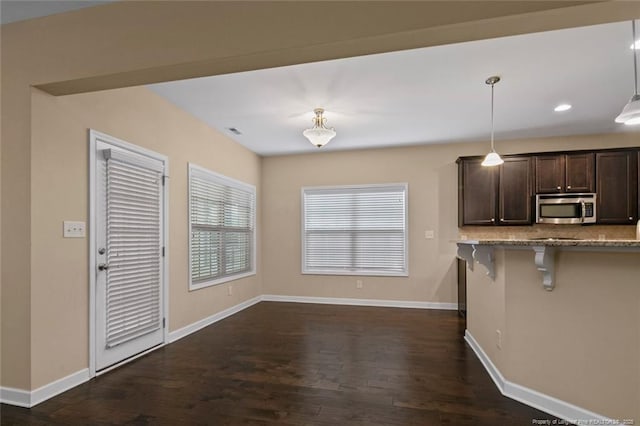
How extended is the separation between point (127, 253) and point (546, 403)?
3626 millimetres

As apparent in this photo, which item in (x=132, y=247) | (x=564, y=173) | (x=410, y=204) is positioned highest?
(x=564, y=173)

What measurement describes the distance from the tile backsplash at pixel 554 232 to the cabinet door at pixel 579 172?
63 cm

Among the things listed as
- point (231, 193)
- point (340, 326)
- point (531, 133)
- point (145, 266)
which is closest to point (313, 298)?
point (340, 326)

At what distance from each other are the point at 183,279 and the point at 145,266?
2.23ft

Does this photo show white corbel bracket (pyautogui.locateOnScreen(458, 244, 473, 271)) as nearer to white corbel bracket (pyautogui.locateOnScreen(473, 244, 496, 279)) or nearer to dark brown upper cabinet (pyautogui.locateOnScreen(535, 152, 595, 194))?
white corbel bracket (pyautogui.locateOnScreen(473, 244, 496, 279))

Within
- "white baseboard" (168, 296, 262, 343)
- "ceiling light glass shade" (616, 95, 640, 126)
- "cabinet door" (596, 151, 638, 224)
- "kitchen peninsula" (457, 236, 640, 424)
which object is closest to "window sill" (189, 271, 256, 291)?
"white baseboard" (168, 296, 262, 343)

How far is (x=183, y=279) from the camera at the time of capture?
3.96 metres

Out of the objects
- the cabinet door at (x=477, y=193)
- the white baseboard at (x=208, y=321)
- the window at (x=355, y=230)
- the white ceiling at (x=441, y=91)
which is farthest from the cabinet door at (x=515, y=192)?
the white baseboard at (x=208, y=321)

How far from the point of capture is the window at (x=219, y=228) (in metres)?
4.25

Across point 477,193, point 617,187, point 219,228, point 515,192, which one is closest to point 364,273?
point 477,193

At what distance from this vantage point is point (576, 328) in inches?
82.9

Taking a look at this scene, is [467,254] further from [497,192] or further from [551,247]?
[497,192]

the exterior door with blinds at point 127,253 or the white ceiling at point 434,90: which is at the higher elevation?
the white ceiling at point 434,90

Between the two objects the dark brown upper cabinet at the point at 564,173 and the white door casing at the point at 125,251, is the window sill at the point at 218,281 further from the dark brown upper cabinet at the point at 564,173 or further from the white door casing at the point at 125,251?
the dark brown upper cabinet at the point at 564,173
